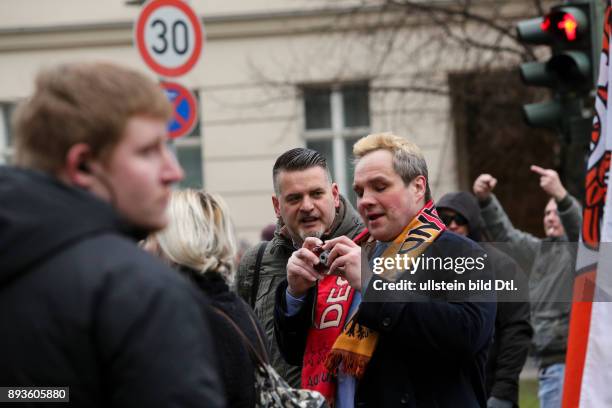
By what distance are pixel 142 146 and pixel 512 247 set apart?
480 centimetres

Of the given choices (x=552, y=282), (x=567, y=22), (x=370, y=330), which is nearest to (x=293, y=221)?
(x=370, y=330)

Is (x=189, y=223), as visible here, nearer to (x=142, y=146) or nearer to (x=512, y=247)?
(x=142, y=146)

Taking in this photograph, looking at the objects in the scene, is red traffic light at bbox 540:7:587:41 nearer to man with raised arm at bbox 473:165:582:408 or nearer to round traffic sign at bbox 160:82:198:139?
man with raised arm at bbox 473:165:582:408

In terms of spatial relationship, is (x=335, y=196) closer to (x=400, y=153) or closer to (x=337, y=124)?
(x=400, y=153)

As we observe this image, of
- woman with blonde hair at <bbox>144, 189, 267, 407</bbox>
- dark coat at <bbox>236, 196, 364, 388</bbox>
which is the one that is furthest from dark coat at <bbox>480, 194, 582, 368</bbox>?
woman with blonde hair at <bbox>144, 189, 267, 407</bbox>

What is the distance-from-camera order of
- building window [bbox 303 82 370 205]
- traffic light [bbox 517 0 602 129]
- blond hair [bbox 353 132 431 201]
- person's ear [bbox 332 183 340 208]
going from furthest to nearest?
1. building window [bbox 303 82 370 205]
2. traffic light [bbox 517 0 602 129]
3. person's ear [bbox 332 183 340 208]
4. blond hair [bbox 353 132 431 201]

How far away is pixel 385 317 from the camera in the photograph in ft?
11.5

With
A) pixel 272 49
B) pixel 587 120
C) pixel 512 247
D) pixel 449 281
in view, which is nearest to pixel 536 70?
pixel 587 120

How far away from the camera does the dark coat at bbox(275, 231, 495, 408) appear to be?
3.48m

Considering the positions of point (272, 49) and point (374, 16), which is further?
point (272, 49)

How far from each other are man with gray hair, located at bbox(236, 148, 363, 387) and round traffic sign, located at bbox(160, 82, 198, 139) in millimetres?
3259

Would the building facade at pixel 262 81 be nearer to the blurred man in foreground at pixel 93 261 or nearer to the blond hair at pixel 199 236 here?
the blond hair at pixel 199 236

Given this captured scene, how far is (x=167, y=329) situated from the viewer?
76.5 inches

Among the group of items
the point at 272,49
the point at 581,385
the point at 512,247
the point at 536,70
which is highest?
the point at 272,49
